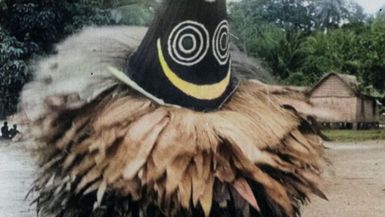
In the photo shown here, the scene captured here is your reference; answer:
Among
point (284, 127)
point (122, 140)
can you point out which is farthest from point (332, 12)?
point (122, 140)

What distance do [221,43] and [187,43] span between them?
0.03 m

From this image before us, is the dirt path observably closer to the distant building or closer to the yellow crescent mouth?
the distant building

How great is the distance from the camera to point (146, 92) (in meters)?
0.43

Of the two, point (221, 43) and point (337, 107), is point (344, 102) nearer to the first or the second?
point (337, 107)

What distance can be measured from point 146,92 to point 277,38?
23 cm

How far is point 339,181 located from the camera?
0.88m

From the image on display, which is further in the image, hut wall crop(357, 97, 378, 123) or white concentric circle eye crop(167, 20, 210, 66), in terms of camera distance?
hut wall crop(357, 97, 378, 123)

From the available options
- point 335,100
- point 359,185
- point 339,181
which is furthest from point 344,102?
point 359,185

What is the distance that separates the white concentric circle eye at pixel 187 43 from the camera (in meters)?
0.43

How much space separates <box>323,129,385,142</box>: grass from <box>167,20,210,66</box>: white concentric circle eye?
207 mm

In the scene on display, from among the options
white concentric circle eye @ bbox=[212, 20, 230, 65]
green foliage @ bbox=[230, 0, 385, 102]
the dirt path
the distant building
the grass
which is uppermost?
white concentric circle eye @ bbox=[212, 20, 230, 65]

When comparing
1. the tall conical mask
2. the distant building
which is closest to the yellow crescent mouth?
the tall conical mask

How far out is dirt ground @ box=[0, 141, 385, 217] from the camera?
1.79ft

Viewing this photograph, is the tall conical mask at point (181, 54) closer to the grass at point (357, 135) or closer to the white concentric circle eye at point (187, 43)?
the white concentric circle eye at point (187, 43)
